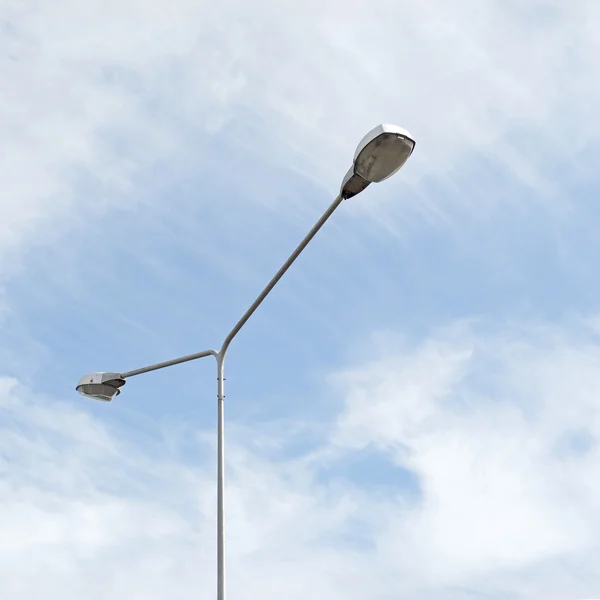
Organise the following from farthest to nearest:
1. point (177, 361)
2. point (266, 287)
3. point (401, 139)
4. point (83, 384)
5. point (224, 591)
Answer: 1. point (83, 384)
2. point (177, 361)
3. point (266, 287)
4. point (224, 591)
5. point (401, 139)

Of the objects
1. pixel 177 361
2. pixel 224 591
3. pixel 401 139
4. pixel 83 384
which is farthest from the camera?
pixel 83 384

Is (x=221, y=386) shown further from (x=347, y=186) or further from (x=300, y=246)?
Answer: (x=347, y=186)

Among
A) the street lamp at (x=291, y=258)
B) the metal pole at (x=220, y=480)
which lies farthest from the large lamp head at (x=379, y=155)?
the metal pole at (x=220, y=480)

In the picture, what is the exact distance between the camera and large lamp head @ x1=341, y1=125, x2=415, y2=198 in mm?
10336

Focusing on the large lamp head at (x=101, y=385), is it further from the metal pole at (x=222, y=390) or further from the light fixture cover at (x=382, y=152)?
the light fixture cover at (x=382, y=152)

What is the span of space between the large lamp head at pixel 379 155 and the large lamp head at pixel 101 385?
5.06m

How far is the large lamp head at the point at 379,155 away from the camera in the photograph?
10336 mm

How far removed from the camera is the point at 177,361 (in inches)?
514

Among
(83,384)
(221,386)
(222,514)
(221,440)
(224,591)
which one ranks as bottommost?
(224,591)

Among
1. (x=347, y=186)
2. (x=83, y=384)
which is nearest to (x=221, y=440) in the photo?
(x=83, y=384)

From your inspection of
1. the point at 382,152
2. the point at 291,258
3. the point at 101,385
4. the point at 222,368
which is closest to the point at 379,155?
the point at 382,152

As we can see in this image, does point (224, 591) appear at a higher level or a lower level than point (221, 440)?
lower

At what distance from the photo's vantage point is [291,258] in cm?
1183

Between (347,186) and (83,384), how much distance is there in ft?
18.3
